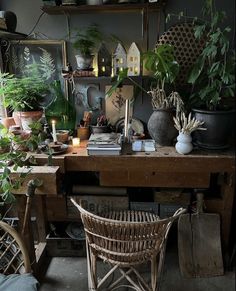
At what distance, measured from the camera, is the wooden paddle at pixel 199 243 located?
1.66m

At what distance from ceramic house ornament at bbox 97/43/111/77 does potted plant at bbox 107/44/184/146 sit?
0.22 m

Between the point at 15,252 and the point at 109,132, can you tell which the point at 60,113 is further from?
the point at 15,252

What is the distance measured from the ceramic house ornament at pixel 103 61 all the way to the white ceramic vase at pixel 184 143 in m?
0.71

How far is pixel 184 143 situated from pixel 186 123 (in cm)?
12

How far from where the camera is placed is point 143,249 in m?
1.30

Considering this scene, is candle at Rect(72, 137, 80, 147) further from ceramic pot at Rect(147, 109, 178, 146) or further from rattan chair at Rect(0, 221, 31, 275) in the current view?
rattan chair at Rect(0, 221, 31, 275)

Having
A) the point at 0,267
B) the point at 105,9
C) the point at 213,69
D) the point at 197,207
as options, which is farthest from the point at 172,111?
the point at 0,267

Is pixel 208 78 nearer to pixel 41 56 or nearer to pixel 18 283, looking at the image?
pixel 41 56

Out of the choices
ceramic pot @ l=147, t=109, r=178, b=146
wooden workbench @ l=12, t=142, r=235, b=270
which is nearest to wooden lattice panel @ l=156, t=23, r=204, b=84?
ceramic pot @ l=147, t=109, r=178, b=146

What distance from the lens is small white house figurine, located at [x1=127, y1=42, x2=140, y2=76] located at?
1.79 m

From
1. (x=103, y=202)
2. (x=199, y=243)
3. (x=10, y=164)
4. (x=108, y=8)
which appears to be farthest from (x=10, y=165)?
(x=199, y=243)

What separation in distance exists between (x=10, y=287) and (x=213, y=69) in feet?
4.58

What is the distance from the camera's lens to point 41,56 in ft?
6.31

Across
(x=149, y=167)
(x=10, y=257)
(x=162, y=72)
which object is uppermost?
(x=162, y=72)
